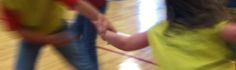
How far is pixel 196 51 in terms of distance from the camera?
0.91m

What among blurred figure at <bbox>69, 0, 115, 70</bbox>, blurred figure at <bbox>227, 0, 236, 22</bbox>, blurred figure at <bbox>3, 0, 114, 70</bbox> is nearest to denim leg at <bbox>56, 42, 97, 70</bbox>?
blurred figure at <bbox>3, 0, 114, 70</bbox>

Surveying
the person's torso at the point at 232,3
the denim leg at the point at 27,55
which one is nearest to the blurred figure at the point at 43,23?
the denim leg at the point at 27,55

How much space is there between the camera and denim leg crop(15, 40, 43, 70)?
4.17ft

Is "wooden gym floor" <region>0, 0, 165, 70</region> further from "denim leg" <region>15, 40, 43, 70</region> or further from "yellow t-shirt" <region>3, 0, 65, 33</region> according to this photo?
"yellow t-shirt" <region>3, 0, 65, 33</region>

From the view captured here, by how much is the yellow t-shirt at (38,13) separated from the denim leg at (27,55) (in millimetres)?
134

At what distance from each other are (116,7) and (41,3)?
2.31 m

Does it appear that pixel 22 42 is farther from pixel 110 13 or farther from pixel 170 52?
pixel 110 13

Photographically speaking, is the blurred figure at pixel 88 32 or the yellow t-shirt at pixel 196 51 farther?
the blurred figure at pixel 88 32

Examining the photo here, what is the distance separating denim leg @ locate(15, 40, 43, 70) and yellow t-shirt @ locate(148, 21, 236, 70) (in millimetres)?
490

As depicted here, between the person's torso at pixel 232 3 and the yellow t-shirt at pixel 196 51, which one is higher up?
the person's torso at pixel 232 3

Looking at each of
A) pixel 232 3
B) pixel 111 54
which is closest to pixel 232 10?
pixel 232 3

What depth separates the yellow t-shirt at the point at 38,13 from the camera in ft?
3.55

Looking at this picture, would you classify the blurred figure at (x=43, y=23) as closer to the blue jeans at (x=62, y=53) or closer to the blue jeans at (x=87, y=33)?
the blue jeans at (x=62, y=53)

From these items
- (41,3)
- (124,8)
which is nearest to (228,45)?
(41,3)
